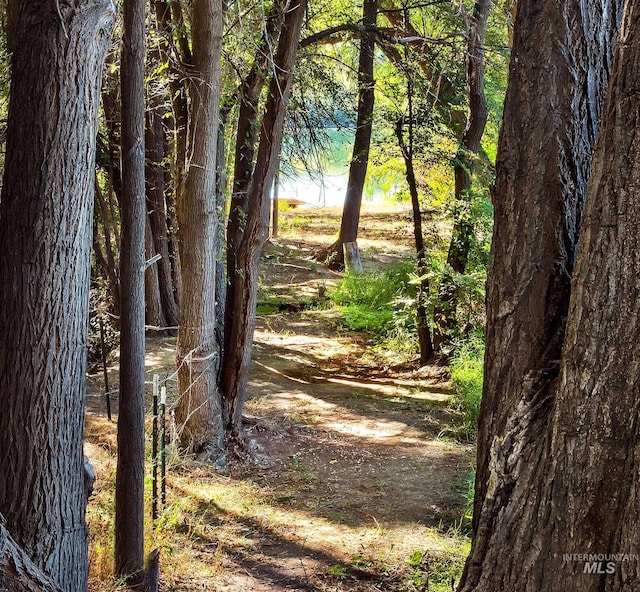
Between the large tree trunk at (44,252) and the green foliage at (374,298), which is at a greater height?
the large tree trunk at (44,252)

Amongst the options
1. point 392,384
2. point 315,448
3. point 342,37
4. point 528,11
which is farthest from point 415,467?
point 342,37

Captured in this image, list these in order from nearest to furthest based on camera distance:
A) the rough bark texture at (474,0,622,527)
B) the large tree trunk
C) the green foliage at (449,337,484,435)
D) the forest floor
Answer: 1. the rough bark texture at (474,0,622,527)
2. the large tree trunk
3. the forest floor
4. the green foliage at (449,337,484,435)

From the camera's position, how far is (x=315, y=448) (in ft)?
26.9

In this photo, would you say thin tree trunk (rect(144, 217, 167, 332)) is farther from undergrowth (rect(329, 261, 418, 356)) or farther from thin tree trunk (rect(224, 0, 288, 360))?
thin tree trunk (rect(224, 0, 288, 360))

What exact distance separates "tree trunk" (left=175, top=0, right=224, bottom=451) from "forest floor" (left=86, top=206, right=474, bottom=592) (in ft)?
1.92

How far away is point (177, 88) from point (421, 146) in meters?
4.86

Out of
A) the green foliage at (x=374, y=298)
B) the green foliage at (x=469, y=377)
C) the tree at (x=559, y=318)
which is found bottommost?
the green foliage at (x=469, y=377)

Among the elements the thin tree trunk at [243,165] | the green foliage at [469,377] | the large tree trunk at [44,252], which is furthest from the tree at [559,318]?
the green foliage at [469,377]

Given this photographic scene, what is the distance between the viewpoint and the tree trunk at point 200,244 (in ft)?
23.2

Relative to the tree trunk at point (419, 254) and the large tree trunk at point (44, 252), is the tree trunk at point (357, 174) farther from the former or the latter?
the large tree trunk at point (44, 252)

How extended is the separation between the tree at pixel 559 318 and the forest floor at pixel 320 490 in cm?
192

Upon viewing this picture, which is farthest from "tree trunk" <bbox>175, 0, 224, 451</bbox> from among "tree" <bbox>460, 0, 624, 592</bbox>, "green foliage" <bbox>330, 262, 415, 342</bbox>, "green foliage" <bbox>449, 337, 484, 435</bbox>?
"green foliage" <bbox>330, 262, 415, 342</bbox>

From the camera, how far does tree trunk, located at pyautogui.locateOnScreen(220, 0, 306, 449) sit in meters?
7.52

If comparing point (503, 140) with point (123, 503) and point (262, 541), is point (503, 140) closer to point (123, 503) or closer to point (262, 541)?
point (123, 503)
